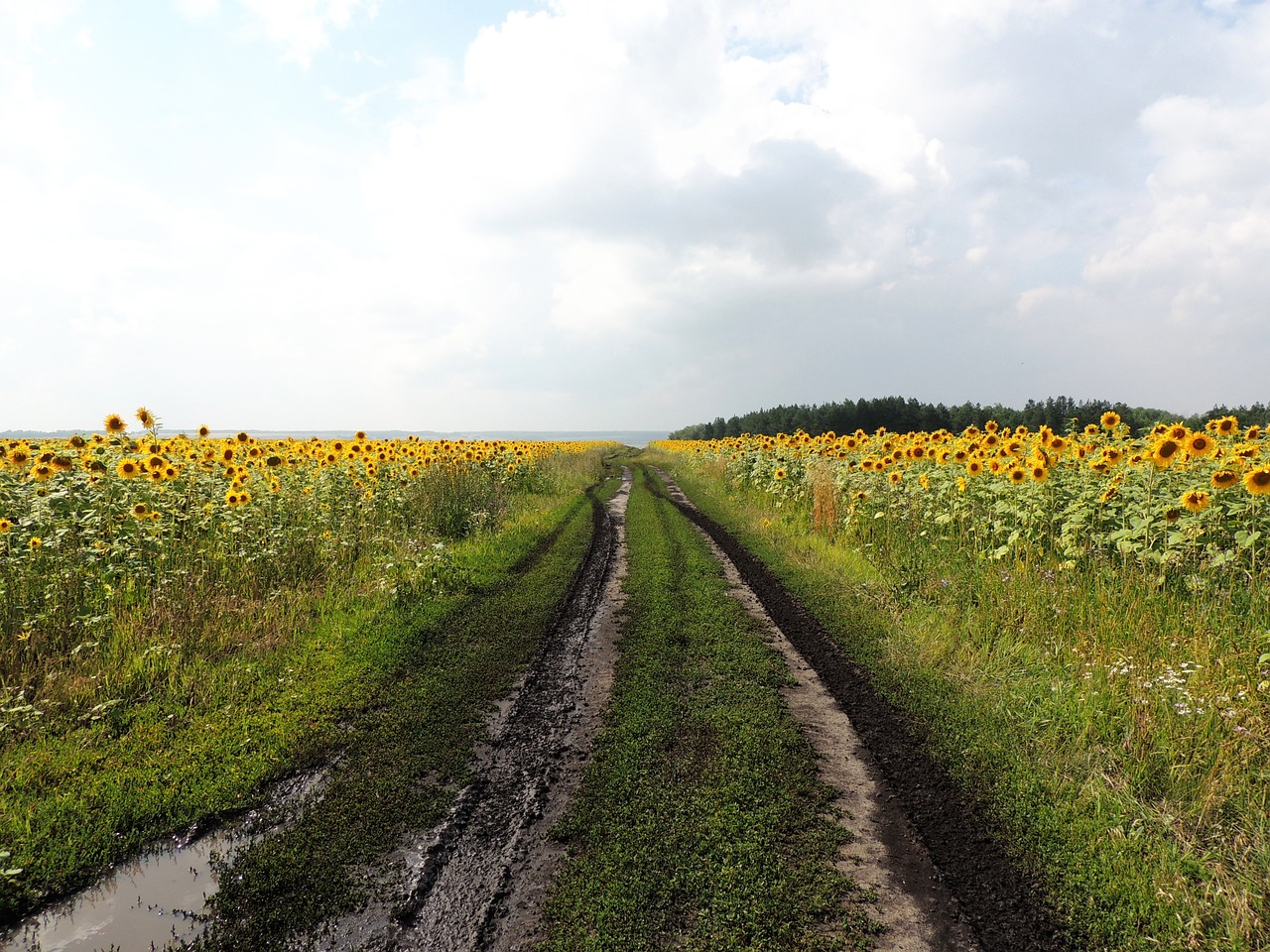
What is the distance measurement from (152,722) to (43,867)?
1.63 meters

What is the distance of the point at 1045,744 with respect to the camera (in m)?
4.56


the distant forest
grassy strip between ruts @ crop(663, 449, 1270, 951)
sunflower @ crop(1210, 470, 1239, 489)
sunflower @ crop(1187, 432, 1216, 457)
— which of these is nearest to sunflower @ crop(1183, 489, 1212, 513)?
sunflower @ crop(1210, 470, 1239, 489)

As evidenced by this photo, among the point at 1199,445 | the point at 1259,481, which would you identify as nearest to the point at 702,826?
the point at 1259,481

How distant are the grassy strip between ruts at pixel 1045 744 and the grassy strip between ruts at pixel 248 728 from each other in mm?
3703

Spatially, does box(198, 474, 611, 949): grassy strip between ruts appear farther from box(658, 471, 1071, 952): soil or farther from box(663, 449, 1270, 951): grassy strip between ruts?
box(663, 449, 1270, 951): grassy strip between ruts

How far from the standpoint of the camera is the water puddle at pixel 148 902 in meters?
3.02

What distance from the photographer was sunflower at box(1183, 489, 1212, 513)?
611 cm

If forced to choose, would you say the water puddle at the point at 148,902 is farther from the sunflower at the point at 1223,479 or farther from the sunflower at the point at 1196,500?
the sunflower at the point at 1223,479

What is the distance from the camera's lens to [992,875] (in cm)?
333

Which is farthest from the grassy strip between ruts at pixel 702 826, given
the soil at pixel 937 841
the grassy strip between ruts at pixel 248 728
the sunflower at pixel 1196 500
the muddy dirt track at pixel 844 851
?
the sunflower at pixel 1196 500

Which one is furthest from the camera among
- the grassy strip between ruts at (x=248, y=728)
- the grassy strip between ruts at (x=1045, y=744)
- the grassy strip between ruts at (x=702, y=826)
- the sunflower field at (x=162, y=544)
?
the sunflower field at (x=162, y=544)

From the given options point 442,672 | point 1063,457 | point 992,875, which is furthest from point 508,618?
point 1063,457

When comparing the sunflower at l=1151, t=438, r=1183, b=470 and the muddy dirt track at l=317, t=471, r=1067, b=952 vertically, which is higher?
the sunflower at l=1151, t=438, r=1183, b=470

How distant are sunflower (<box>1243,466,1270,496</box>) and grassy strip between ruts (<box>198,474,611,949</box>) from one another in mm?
6966
